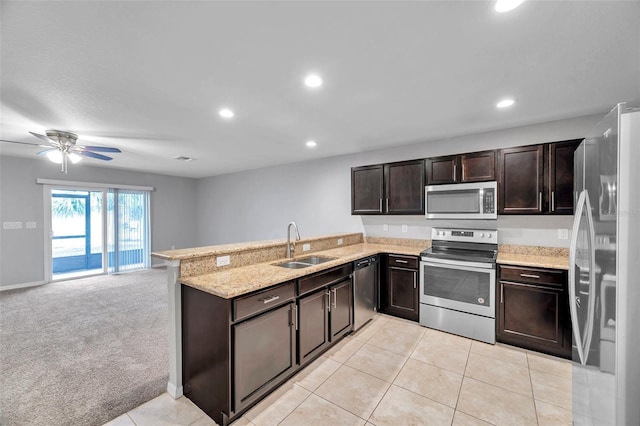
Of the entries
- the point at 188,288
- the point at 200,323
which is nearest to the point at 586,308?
the point at 200,323

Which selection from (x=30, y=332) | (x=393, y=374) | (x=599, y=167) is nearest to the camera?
(x=599, y=167)

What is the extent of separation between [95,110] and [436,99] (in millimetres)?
3419

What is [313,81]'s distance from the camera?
2100 millimetres

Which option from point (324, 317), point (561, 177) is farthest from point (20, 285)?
point (561, 177)

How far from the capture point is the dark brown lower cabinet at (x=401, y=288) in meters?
3.34

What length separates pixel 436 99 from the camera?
244 centimetres

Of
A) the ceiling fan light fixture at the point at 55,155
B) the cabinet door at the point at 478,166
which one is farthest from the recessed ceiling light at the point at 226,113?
the cabinet door at the point at 478,166

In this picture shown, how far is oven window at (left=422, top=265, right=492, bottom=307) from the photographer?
9.39 feet

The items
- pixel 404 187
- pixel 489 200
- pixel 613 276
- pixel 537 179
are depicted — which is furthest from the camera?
pixel 404 187

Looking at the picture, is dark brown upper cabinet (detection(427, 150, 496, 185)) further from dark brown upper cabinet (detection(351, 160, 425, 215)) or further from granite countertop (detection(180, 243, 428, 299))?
granite countertop (detection(180, 243, 428, 299))

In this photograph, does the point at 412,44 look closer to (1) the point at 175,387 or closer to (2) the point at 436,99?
(2) the point at 436,99

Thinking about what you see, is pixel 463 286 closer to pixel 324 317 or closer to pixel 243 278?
pixel 324 317

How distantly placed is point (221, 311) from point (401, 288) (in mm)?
2469

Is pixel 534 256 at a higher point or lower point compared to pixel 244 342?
higher
